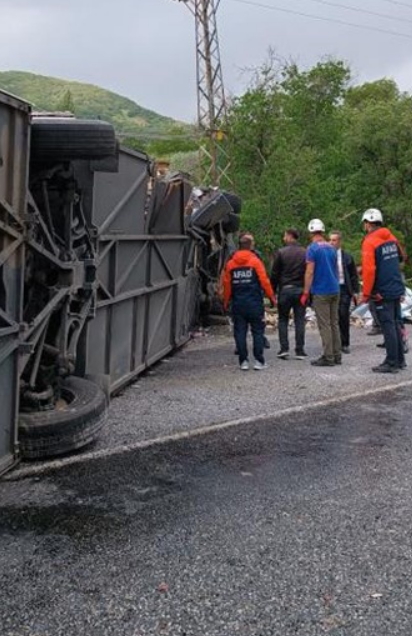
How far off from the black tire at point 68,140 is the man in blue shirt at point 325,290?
497 centimetres

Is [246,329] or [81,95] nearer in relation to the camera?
[246,329]

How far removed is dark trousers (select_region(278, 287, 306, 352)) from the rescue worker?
852mm

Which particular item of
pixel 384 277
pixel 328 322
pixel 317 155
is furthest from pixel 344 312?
pixel 317 155

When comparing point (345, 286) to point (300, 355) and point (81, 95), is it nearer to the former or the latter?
point (300, 355)

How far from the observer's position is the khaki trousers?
9.45 m

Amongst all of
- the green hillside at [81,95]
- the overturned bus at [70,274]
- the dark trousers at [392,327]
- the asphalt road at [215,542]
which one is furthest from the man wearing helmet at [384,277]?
the green hillside at [81,95]

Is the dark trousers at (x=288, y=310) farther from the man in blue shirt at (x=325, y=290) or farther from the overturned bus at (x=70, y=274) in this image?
the overturned bus at (x=70, y=274)

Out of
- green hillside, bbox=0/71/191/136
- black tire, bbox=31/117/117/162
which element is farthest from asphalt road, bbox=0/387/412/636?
green hillside, bbox=0/71/191/136

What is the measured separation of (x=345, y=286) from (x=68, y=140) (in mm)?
6542

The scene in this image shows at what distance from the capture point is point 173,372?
8.84 m

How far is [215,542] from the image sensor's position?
3.76m

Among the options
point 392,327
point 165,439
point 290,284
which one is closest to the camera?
point 165,439

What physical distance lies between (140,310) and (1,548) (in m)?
4.69

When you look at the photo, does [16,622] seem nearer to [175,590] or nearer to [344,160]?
[175,590]
